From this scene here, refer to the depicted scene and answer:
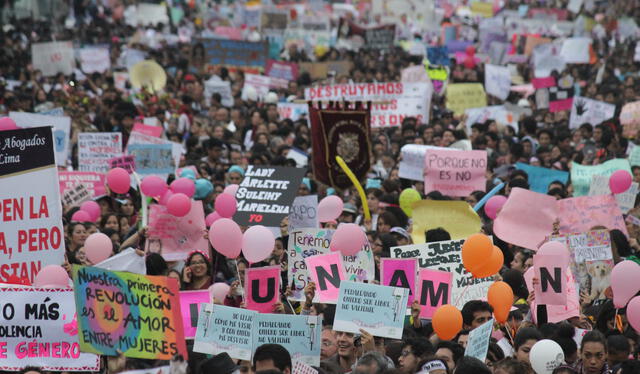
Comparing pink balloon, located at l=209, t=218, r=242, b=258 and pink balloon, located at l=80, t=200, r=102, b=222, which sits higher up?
pink balloon, located at l=209, t=218, r=242, b=258

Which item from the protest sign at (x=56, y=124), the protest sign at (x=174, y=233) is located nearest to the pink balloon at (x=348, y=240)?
the protest sign at (x=174, y=233)

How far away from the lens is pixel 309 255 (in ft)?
31.0

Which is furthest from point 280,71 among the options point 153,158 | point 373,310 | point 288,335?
point 288,335

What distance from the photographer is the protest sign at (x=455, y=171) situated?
12.9 meters

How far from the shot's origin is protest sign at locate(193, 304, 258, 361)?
754cm

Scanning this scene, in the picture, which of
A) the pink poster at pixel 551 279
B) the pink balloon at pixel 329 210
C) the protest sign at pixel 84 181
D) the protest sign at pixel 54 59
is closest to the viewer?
the pink poster at pixel 551 279

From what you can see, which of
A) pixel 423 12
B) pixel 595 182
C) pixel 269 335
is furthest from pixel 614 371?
pixel 423 12

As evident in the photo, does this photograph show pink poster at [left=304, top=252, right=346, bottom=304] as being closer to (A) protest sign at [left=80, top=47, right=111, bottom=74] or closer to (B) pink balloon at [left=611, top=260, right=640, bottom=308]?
(B) pink balloon at [left=611, top=260, right=640, bottom=308]

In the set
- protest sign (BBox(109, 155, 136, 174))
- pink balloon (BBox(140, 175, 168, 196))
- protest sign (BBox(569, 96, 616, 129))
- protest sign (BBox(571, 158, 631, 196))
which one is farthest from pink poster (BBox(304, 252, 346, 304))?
protest sign (BBox(569, 96, 616, 129))

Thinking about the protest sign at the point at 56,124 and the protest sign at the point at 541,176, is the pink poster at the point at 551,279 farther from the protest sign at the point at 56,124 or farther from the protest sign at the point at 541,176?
the protest sign at the point at 56,124

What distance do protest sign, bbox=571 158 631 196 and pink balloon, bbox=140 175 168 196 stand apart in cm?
437

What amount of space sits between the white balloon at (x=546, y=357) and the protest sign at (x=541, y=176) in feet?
20.1

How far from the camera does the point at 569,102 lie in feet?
64.3

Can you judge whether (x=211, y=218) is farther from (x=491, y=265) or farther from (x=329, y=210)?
(x=491, y=265)
